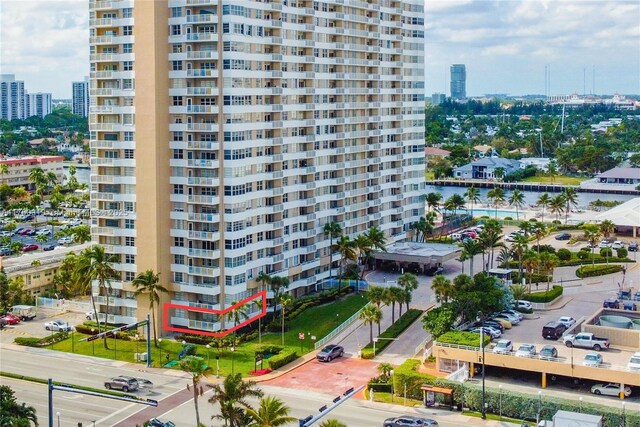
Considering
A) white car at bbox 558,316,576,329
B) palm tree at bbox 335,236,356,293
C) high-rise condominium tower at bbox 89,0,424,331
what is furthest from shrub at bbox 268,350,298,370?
white car at bbox 558,316,576,329

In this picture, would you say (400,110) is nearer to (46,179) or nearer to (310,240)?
(310,240)

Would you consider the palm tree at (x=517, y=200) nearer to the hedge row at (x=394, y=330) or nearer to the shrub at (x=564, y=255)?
the shrub at (x=564, y=255)

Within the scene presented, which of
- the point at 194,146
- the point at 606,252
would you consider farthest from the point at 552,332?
the point at 606,252

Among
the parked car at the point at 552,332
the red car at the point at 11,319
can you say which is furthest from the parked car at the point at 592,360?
the red car at the point at 11,319

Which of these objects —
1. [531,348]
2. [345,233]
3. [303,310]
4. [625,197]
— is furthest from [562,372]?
[625,197]

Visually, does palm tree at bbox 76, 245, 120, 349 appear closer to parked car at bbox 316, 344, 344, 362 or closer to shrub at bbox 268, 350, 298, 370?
shrub at bbox 268, 350, 298, 370
